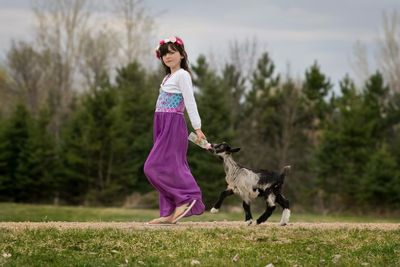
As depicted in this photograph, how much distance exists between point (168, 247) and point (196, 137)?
186 cm

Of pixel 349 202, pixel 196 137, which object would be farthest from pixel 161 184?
pixel 349 202

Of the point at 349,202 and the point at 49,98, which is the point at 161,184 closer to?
the point at 349,202

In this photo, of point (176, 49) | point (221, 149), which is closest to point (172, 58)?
point (176, 49)

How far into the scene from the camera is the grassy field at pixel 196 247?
808 centimetres

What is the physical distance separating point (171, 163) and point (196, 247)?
1.76 m

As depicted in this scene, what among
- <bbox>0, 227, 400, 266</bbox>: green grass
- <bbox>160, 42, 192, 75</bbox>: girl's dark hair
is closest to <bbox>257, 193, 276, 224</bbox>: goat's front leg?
<bbox>0, 227, 400, 266</bbox>: green grass

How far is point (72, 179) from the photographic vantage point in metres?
35.5

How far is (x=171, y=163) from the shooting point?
32.7ft

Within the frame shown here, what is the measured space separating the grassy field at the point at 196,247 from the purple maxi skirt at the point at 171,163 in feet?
1.86

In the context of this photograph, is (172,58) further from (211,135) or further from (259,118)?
(259,118)

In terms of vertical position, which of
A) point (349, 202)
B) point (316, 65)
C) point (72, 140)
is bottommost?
point (349, 202)

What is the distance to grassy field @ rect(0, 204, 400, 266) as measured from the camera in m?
8.08

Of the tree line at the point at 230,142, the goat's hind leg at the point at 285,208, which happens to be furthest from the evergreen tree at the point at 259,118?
the goat's hind leg at the point at 285,208

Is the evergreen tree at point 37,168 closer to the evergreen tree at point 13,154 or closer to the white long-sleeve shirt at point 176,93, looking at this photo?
the evergreen tree at point 13,154
